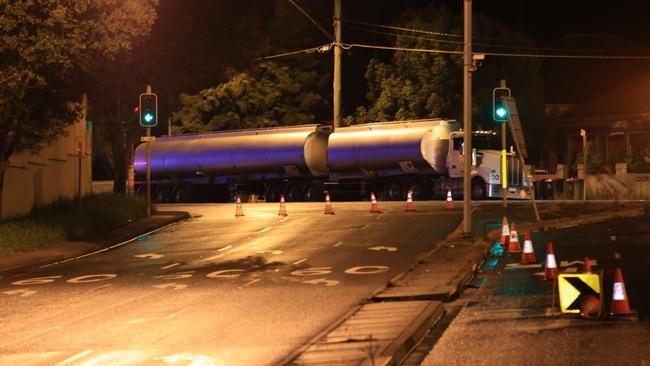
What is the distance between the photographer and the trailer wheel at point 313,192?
156ft

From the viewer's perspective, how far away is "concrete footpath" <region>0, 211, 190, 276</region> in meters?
21.6

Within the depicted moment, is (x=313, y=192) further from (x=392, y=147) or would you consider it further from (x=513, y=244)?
(x=513, y=244)

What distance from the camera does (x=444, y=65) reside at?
50.2m

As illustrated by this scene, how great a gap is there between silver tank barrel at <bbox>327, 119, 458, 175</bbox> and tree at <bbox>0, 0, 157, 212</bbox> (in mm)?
18214

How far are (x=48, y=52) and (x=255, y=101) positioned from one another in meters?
33.6

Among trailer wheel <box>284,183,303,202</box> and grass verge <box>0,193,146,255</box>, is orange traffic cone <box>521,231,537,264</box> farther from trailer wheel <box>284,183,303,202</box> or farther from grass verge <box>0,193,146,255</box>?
trailer wheel <box>284,183,303,202</box>

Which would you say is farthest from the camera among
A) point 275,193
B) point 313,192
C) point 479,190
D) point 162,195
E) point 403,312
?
point 162,195

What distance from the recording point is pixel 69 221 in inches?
1113

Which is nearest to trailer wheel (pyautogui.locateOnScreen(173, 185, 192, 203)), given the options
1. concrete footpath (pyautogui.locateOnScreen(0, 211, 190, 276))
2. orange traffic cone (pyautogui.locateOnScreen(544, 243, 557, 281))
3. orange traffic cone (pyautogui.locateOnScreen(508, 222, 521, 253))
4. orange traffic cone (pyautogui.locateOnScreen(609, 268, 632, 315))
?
concrete footpath (pyautogui.locateOnScreen(0, 211, 190, 276))

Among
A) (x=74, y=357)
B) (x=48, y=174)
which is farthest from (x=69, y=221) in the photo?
(x=74, y=357)

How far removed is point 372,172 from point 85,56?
70.3 feet

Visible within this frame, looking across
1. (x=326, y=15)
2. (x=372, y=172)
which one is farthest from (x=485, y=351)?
(x=326, y=15)

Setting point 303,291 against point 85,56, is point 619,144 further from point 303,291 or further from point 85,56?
point 303,291

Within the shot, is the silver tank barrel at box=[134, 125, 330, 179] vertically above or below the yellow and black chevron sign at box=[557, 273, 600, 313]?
Answer: above
